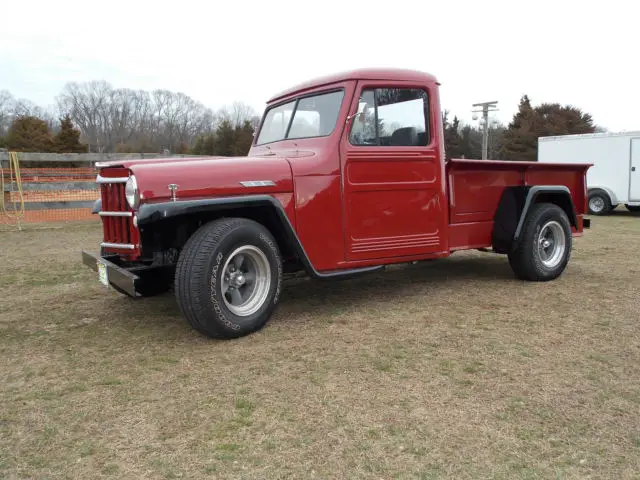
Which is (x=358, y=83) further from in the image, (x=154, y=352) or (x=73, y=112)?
(x=73, y=112)

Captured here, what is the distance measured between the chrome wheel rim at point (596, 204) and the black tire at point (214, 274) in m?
14.4

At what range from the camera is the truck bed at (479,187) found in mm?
4973

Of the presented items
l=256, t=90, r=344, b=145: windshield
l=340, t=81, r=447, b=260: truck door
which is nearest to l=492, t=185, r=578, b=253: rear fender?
l=340, t=81, r=447, b=260: truck door

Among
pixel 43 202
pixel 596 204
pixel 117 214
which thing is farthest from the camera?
pixel 596 204

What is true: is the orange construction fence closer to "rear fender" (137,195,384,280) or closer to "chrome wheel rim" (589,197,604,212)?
"rear fender" (137,195,384,280)

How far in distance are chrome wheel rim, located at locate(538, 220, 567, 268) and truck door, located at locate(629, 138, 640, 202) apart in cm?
1094

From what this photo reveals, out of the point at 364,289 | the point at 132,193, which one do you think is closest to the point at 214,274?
the point at 132,193

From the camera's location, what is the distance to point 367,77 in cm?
443

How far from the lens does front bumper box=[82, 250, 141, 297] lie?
352cm

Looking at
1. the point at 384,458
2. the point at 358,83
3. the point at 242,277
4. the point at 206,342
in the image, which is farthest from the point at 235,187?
the point at 384,458

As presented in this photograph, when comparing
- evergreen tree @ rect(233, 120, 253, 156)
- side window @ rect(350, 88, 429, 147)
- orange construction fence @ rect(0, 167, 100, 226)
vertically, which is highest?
evergreen tree @ rect(233, 120, 253, 156)

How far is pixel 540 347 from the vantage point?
Result: 3496 millimetres

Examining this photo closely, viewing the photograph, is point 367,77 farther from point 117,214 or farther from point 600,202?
point 600,202

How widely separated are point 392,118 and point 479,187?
1307 mm
